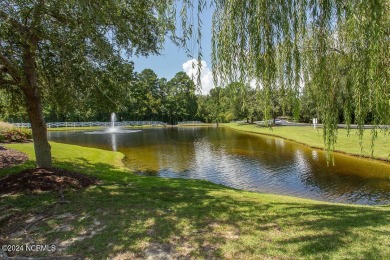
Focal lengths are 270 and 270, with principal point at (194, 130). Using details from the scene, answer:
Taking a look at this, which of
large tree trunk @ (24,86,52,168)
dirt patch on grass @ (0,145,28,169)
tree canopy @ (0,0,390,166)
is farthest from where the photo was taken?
dirt patch on grass @ (0,145,28,169)

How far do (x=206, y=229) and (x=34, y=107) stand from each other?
6363mm

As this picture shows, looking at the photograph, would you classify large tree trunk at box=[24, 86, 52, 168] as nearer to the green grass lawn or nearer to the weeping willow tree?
the green grass lawn

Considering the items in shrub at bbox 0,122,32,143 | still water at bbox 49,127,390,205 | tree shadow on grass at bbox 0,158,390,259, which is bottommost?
still water at bbox 49,127,390,205

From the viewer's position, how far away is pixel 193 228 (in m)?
4.61

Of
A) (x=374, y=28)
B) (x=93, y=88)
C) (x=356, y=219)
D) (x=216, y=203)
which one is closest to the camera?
(x=374, y=28)

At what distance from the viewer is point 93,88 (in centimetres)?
916

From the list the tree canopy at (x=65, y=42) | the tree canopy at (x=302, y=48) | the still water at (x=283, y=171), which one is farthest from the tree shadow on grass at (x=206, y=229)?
the still water at (x=283, y=171)

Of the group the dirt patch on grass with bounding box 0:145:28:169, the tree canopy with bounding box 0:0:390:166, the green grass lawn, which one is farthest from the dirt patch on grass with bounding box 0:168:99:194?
the tree canopy with bounding box 0:0:390:166

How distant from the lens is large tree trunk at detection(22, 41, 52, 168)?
767 centimetres

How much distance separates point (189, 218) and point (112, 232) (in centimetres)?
140

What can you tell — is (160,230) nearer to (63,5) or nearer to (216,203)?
(216,203)

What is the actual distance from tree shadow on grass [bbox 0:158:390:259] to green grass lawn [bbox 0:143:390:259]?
1cm

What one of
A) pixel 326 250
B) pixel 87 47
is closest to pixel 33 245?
pixel 326 250

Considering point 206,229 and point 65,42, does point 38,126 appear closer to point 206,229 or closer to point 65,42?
point 65,42
